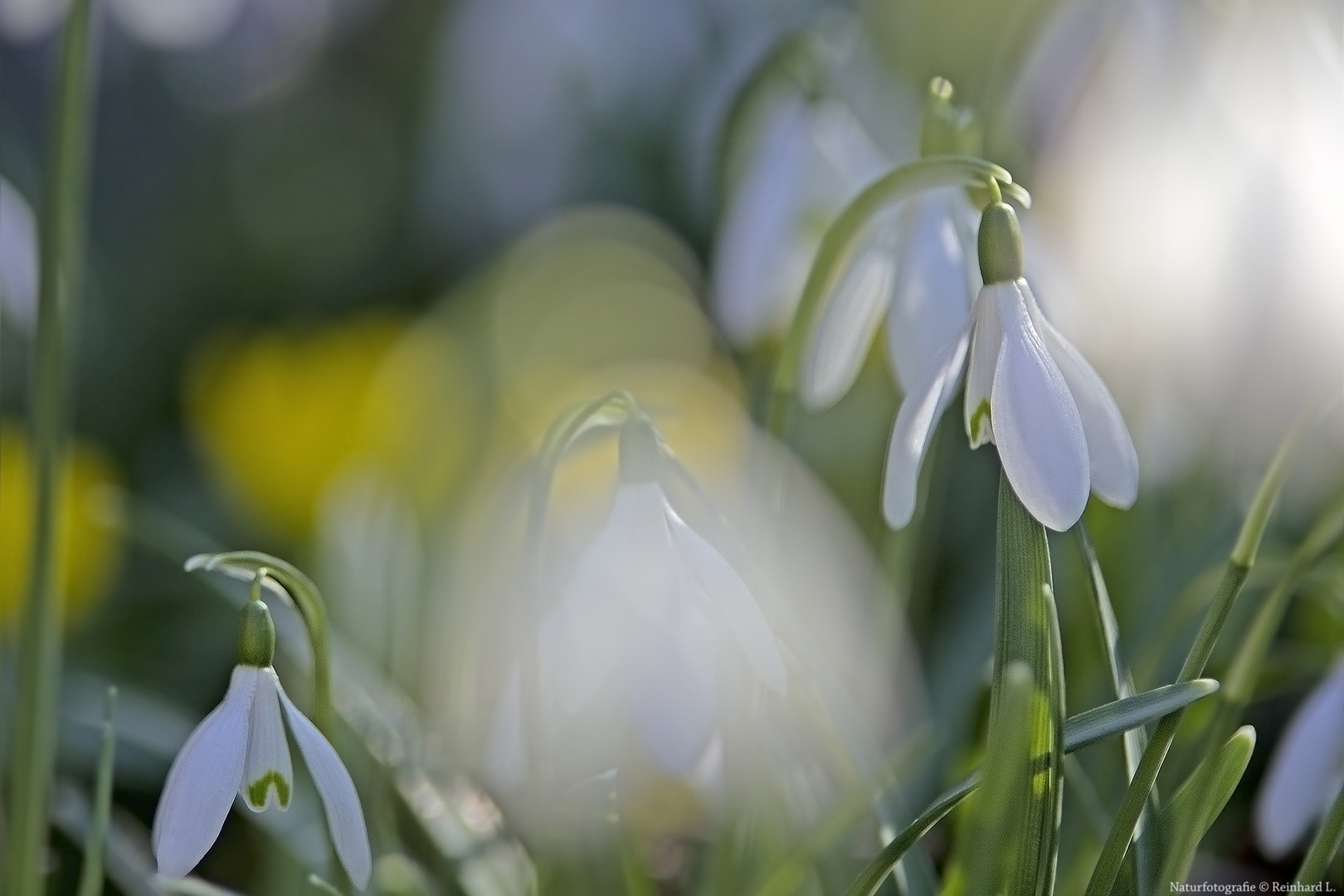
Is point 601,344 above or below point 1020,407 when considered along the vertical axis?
above

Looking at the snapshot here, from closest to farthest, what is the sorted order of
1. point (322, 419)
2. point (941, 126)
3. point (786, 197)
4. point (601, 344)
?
point (941, 126), point (786, 197), point (322, 419), point (601, 344)

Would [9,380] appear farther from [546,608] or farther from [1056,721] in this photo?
[1056,721]

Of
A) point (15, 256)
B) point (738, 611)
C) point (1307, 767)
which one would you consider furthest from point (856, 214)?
point (15, 256)

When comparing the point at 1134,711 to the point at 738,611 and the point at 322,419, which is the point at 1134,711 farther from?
the point at 322,419

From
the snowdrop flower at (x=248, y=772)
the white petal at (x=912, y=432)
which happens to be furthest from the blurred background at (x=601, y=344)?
the snowdrop flower at (x=248, y=772)

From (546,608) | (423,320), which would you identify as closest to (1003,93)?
(546,608)

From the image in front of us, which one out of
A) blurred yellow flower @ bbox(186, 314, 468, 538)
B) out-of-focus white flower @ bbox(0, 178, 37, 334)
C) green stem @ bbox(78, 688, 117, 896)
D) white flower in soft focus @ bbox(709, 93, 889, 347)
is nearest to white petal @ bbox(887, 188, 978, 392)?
white flower in soft focus @ bbox(709, 93, 889, 347)

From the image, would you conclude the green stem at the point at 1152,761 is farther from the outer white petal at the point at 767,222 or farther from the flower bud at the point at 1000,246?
the outer white petal at the point at 767,222
